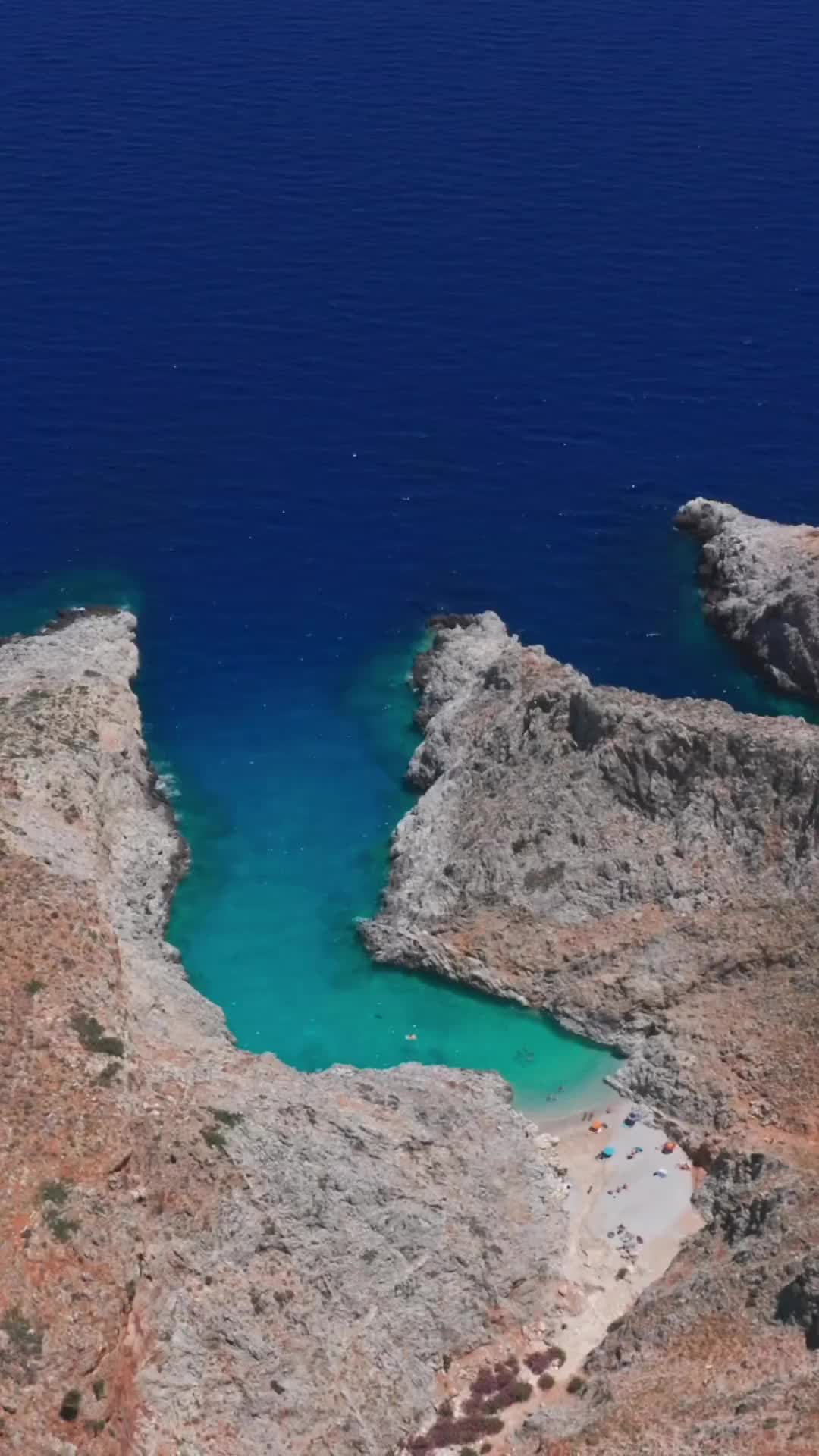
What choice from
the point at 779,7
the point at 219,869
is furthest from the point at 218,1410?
the point at 779,7

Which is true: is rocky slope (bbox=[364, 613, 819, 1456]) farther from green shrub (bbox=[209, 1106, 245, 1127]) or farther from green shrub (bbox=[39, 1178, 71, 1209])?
green shrub (bbox=[39, 1178, 71, 1209])

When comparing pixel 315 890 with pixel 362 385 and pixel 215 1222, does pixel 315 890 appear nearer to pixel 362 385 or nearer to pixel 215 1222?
pixel 215 1222

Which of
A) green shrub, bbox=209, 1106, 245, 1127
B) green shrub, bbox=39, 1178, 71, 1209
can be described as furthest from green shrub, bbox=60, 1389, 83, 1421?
green shrub, bbox=209, 1106, 245, 1127

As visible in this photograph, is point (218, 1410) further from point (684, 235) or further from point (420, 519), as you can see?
point (684, 235)

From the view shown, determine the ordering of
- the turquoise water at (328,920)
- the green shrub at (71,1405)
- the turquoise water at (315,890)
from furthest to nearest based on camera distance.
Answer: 1. the turquoise water at (315,890)
2. the turquoise water at (328,920)
3. the green shrub at (71,1405)

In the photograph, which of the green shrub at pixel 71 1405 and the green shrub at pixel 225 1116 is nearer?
the green shrub at pixel 71 1405

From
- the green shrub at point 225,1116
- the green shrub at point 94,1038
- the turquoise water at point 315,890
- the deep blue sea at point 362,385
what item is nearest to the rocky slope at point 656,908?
the turquoise water at point 315,890

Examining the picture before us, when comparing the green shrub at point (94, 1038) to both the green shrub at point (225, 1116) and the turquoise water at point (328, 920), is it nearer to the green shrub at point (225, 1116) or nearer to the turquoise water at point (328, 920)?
the green shrub at point (225, 1116)
